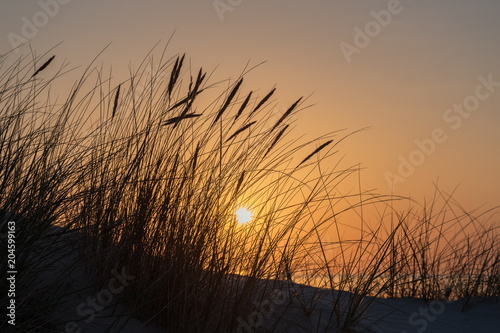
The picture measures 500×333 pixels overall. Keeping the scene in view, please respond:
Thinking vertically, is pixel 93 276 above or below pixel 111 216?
below

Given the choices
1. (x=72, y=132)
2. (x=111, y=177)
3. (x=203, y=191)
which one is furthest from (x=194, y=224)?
(x=72, y=132)

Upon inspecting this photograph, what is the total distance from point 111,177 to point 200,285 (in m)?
0.78

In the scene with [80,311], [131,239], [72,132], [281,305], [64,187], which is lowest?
[80,311]

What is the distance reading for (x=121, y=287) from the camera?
2.26 m

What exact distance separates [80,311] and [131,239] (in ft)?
1.38

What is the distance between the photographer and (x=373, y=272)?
8.87 feet

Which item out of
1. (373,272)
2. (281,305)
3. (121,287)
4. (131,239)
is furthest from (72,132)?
(373,272)

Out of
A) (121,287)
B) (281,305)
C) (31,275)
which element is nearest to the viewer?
(31,275)

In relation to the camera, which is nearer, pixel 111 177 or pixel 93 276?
pixel 93 276

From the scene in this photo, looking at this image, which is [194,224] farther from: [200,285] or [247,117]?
[247,117]

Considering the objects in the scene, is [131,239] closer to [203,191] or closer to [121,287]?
[121,287]

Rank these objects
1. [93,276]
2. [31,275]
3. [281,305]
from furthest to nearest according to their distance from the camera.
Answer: [281,305], [93,276], [31,275]

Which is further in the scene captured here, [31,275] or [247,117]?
[247,117]

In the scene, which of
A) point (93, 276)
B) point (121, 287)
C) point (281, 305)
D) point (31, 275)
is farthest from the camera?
point (281, 305)
